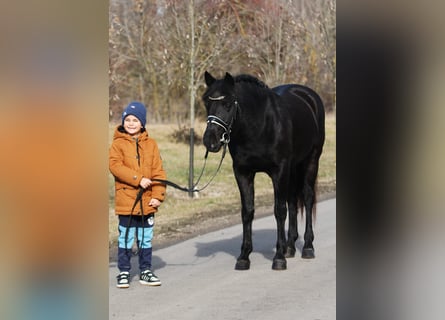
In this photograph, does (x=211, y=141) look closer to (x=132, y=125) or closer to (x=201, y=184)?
(x=132, y=125)

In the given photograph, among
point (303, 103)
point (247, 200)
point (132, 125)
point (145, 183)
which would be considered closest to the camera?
point (145, 183)

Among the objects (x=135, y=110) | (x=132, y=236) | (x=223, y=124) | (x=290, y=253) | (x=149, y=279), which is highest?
(x=135, y=110)

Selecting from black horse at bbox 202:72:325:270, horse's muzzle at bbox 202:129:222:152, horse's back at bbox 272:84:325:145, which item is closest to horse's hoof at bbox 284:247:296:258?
black horse at bbox 202:72:325:270

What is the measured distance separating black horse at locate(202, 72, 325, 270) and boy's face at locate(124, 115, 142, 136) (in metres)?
0.71

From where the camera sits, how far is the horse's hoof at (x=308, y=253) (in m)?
8.27

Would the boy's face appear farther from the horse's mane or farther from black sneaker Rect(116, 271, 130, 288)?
the horse's mane

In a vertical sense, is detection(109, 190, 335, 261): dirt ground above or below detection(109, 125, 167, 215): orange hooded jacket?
below

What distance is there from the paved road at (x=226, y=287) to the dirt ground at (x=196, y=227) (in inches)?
10.2

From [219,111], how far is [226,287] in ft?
4.95

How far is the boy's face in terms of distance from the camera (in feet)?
22.1

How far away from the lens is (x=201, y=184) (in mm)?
13969
